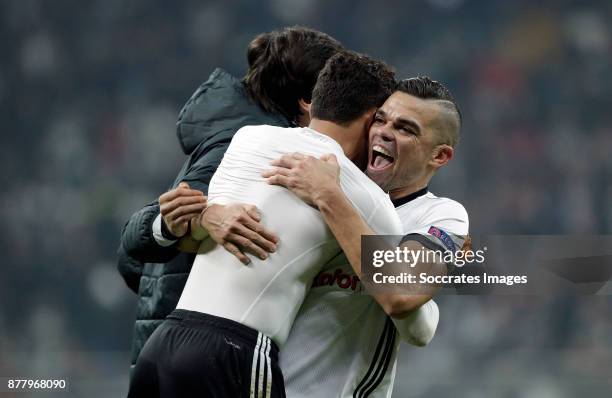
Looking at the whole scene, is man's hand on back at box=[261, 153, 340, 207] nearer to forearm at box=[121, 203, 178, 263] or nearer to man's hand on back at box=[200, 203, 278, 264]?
man's hand on back at box=[200, 203, 278, 264]

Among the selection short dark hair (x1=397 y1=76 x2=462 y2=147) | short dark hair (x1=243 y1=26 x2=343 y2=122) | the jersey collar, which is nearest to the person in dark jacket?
short dark hair (x1=243 y1=26 x2=343 y2=122)

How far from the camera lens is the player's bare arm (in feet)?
6.04

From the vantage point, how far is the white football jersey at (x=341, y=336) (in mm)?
1982

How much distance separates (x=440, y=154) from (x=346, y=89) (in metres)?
0.37

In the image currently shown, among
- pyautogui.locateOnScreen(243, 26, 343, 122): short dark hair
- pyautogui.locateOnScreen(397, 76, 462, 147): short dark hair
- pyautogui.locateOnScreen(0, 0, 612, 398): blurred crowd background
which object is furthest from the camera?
pyautogui.locateOnScreen(0, 0, 612, 398): blurred crowd background

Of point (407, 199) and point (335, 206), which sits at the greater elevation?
point (407, 199)

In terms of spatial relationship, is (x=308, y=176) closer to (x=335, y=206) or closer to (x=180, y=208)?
(x=335, y=206)

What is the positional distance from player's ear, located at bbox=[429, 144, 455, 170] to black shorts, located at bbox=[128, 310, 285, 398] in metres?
0.67

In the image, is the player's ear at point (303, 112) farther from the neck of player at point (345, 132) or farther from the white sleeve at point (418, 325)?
the white sleeve at point (418, 325)

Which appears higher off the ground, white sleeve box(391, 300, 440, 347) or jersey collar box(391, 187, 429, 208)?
jersey collar box(391, 187, 429, 208)

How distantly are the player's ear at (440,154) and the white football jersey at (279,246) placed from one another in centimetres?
35

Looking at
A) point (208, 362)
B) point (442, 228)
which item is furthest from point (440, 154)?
point (208, 362)

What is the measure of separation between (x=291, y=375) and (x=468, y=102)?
4.90m

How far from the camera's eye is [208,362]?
180 cm
